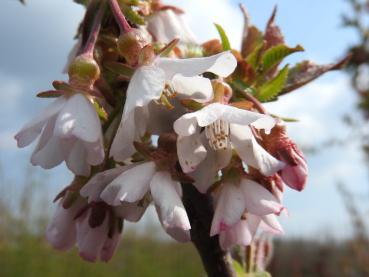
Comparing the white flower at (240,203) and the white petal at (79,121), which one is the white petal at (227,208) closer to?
the white flower at (240,203)

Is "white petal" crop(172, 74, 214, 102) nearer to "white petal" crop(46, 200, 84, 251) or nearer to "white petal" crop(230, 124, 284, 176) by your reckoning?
"white petal" crop(230, 124, 284, 176)

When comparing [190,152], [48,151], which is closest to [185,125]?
[190,152]

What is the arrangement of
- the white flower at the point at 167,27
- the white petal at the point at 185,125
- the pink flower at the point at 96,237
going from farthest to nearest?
the white flower at the point at 167,27 < the pink flower at the point at 96,237 < the white petal at the point at 185,125

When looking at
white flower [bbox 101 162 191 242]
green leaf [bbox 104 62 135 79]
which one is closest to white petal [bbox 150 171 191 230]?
white flower [bbox 101 162 191 242]

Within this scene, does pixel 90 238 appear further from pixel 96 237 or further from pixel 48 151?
pixel 48 151

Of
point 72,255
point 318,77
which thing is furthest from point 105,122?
point 72,255

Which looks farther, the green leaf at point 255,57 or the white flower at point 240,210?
the green leaf at point 255,57

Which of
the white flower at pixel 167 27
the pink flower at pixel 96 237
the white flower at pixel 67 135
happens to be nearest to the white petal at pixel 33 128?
the white flower at pixel 67 135

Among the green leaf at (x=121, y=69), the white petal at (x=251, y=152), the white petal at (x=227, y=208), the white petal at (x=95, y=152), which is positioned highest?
the green leaf at (x=121, y=69)
